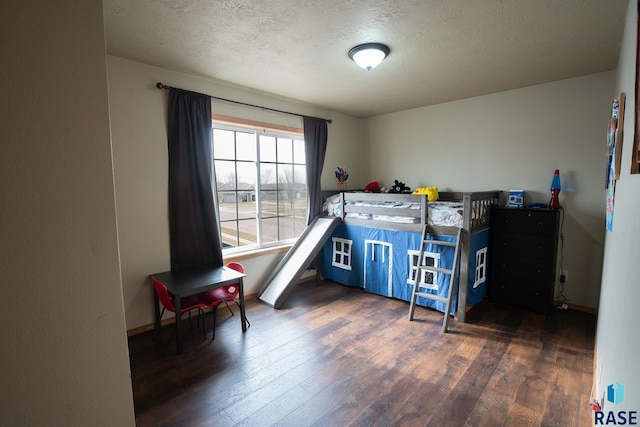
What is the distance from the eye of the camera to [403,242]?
10.9ft

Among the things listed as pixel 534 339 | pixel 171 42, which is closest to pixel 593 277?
pixel 534 339

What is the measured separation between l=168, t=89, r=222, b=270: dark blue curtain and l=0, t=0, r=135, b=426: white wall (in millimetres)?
2203

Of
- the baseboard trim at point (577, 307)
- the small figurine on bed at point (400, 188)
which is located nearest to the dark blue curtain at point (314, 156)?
the small figurine on bed at point (400, 188)

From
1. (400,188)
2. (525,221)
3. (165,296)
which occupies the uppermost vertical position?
(400,188)

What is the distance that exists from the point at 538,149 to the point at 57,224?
4096 mm

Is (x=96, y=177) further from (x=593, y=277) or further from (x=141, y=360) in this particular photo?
(x=593, y=277)

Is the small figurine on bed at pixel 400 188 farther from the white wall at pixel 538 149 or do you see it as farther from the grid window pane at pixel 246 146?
the grid window pane at pixel 246 146

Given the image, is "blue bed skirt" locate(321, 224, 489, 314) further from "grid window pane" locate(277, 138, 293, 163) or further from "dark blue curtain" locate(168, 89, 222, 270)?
"dark blue curtain" locate(168, 89, 222, 270)

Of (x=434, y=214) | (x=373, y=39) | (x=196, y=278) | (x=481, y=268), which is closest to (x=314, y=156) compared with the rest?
(x=434, y=214)

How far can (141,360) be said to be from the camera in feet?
7.54

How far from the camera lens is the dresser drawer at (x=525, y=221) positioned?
9.57 feet

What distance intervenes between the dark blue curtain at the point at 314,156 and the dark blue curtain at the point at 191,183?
1377 mm

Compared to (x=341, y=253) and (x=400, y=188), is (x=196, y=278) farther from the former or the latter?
(x=400, y=188)

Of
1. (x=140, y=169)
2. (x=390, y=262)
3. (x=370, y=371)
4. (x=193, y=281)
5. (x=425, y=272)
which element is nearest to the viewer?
(x=370, y=371)
